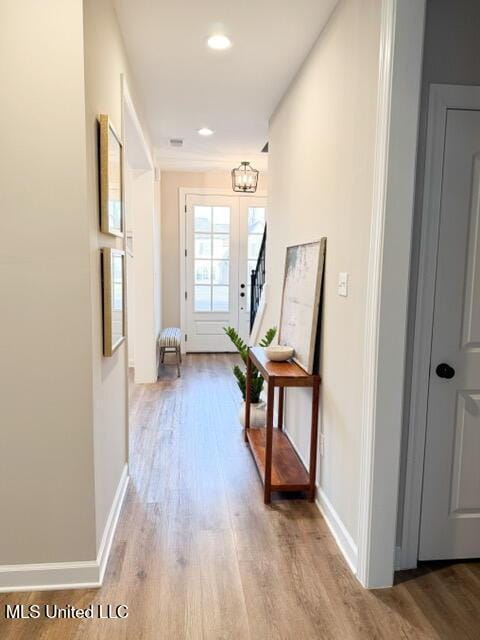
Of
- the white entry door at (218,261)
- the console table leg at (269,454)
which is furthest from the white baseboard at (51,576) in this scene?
the white entry door at (218,261)

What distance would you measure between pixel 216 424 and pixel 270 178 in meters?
2.23

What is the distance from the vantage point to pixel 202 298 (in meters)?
6.82

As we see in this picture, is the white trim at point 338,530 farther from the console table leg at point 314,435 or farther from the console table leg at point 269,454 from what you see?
the console table leg at point 269,454

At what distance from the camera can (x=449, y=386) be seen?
1.98 metres

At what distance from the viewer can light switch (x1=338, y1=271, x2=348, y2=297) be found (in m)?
2.18

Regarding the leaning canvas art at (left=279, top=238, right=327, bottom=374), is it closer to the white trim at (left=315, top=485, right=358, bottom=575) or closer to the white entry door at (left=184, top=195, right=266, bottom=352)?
the white trim at (left=315, top=485, right=358, bottom=575)

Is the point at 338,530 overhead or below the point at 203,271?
below

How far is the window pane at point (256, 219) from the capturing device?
678cm

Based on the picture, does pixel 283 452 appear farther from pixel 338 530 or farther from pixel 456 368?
pixel 456 368

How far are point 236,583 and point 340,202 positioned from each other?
5.92ft

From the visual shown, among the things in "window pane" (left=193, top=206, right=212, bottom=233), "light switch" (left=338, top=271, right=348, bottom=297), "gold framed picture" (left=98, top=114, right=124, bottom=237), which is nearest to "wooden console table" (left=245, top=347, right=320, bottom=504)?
"light switch" (left=338, top=271, right=348, bottom=297)

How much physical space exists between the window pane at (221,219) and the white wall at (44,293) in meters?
5.09

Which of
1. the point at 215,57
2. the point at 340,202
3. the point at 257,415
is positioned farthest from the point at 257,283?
the point at 340,202

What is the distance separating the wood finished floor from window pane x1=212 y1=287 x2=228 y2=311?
4065 mm
